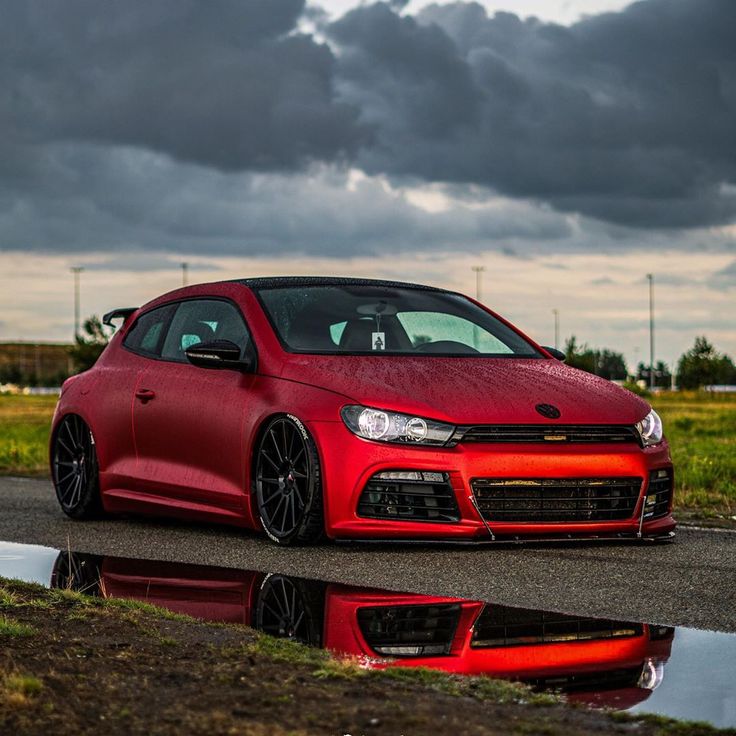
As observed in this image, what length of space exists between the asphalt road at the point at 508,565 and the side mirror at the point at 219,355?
40.2 inches

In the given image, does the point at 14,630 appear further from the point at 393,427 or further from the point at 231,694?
the point at 393,427

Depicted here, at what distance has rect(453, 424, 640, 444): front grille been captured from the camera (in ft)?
24.7

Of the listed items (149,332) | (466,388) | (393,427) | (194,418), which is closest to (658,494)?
(466,388)

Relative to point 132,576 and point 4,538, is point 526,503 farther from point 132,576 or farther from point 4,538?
point 4,538

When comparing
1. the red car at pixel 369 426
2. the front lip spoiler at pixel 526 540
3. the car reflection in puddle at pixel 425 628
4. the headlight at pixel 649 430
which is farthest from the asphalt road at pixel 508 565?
the headlight at pixel 649 430

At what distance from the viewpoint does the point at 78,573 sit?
280 inches

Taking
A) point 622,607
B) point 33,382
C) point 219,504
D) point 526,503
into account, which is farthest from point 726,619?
point 33,382

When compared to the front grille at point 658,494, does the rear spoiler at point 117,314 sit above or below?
above

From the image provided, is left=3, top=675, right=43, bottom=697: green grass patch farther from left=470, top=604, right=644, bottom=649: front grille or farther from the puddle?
left=470, top=604, right=644, bottom=649: front grille

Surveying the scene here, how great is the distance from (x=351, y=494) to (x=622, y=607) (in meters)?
2.02

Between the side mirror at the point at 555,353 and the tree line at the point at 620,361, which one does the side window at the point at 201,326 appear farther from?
the tree line at the point at 620,361

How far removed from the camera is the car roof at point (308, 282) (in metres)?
9.12

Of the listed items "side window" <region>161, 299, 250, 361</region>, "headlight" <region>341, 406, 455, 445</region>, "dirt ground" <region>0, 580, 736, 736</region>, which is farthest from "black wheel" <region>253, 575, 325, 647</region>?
"side window" <region>161, 299, 250, 361</region>

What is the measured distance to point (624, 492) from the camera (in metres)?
7.86
